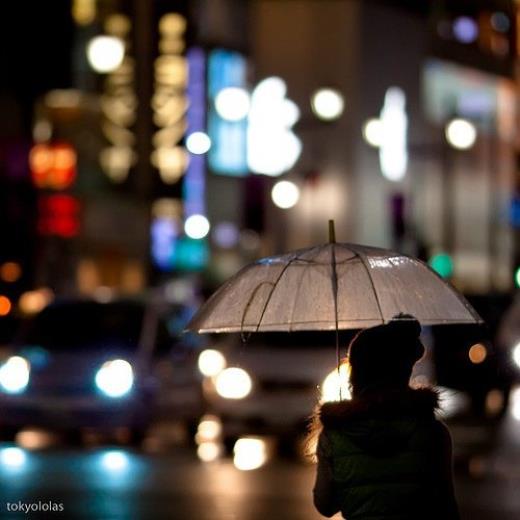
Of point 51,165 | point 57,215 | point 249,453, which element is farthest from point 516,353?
point 57,215

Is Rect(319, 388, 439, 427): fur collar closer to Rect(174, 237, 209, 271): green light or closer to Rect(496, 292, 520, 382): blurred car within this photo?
Rect(496, 292, 520, 382): blurred car

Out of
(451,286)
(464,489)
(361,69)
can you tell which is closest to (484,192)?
(361,69)

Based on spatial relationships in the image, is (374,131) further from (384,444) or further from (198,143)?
(384,444)

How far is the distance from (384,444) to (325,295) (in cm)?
166

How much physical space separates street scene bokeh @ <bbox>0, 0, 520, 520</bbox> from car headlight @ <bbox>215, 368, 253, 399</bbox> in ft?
0.10

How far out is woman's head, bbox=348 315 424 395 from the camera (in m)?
5.52

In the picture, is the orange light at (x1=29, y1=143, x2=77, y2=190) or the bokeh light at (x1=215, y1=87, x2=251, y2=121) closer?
the orange light at (x1=29, y1=143, x2=77, y2=190)

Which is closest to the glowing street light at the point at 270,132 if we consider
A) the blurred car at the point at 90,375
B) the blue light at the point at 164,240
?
the blue light at the point at 164,240

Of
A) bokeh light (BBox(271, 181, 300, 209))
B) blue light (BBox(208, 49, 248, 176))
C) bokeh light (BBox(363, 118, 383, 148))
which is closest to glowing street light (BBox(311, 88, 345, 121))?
bokeh light (BBox(363, 118, 383, 148))

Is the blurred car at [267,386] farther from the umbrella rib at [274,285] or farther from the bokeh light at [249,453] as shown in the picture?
the umbrella rib at [274,285]

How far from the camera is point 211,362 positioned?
20047 millimetres

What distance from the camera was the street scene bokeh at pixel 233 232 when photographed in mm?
13648

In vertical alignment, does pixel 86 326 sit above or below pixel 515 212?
above

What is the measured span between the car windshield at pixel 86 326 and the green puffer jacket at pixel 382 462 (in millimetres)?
14507
